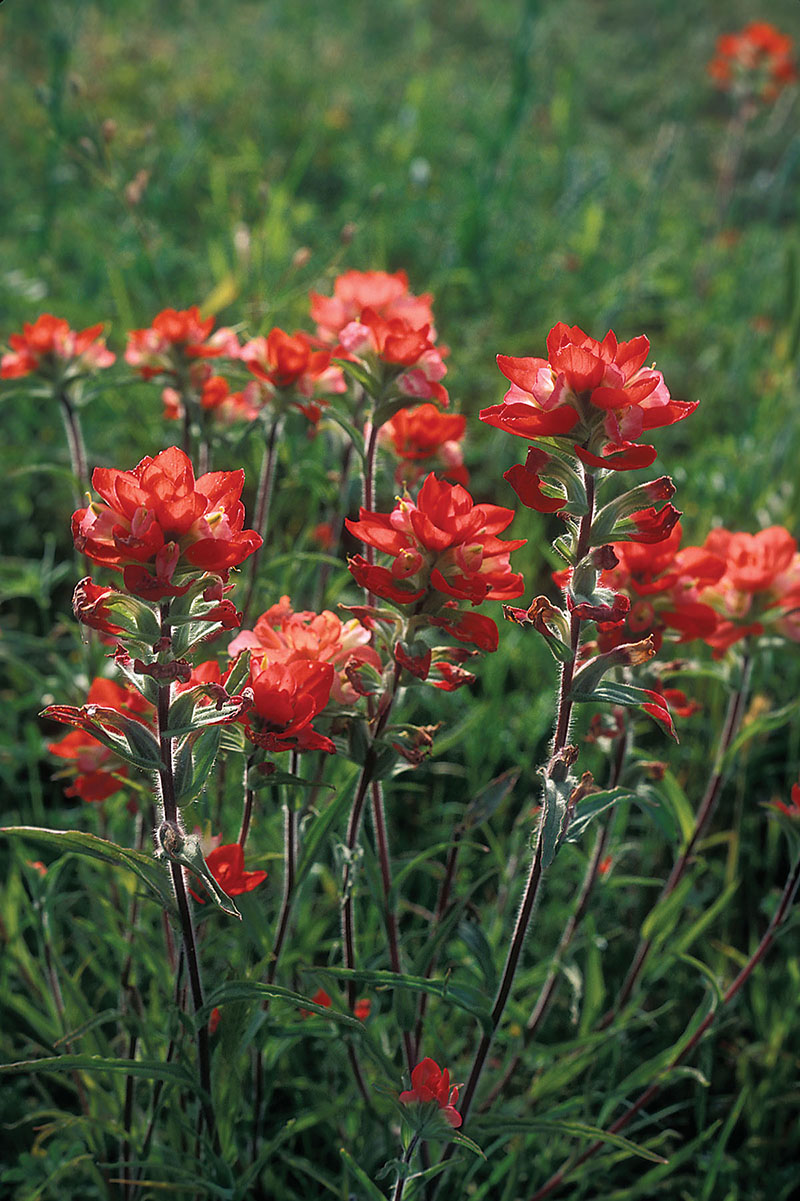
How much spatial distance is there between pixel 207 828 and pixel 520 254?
3.40 m

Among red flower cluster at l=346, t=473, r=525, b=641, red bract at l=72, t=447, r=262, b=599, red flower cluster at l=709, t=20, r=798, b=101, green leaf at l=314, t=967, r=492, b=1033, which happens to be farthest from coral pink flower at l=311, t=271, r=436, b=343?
red flower cluster at l=709, t=20, r=798, b=101

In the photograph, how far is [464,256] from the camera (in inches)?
143

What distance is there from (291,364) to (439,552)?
1.95 ft

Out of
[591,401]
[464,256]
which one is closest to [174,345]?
[591,401]

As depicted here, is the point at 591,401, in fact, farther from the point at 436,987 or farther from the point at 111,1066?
the point at 111,1066

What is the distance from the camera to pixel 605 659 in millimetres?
1043

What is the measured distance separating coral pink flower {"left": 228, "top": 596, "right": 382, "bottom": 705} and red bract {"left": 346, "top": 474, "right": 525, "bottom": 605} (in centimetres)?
14

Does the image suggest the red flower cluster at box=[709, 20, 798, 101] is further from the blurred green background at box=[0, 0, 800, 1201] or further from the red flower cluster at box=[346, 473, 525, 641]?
the red flower cluster at box=[346, 473, 525, 641]

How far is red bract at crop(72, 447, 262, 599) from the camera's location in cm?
91

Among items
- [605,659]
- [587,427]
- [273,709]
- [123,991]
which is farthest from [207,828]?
[587,427]

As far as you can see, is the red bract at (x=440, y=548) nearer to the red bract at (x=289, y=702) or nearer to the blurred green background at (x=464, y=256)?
the red bract at (x=289, y=702)

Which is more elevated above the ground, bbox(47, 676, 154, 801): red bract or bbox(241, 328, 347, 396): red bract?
bbox(241, 328, 347, 396): red bract

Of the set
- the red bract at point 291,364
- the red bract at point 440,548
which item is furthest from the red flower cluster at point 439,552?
the red bract at point 291,364

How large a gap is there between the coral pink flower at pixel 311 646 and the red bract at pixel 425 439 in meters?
0.35
